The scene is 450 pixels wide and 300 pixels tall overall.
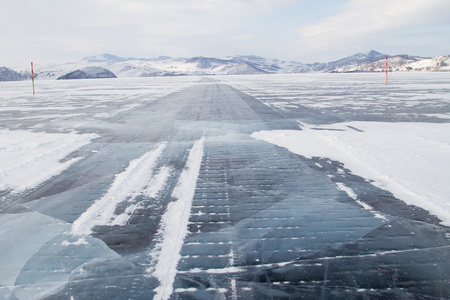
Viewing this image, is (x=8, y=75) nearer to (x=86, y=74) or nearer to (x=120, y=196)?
(x=86, y=74)

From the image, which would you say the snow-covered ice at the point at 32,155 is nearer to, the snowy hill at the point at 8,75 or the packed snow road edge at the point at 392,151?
the packed snow road edge at the point at 392,151

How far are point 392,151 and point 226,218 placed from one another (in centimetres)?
386

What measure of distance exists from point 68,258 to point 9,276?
407 millimetres

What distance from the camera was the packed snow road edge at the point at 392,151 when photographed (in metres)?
3.83

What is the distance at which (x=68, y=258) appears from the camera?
101 inches

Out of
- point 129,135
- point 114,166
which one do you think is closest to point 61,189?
point 114,166

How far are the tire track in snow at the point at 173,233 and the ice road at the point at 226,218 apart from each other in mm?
14

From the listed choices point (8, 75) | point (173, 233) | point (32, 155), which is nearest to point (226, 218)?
point (173, 233)

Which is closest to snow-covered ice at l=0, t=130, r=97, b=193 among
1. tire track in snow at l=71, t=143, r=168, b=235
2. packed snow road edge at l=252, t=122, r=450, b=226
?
tire track in snow at l=71, t=143, r=168, b=235

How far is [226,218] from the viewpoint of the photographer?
3.24 m

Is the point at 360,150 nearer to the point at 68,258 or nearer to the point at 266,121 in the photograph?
the point at 266,121

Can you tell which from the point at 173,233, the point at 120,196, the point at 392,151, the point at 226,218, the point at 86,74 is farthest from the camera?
the point at 86,74

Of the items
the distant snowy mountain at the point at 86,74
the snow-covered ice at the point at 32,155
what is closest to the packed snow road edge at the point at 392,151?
the snow-covered ice at the point at 32,155

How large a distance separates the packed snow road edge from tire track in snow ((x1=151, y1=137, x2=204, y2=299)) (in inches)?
96.0
